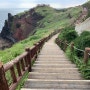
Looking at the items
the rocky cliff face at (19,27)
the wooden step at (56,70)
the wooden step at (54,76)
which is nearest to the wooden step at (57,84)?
the wooden step at (54,76)

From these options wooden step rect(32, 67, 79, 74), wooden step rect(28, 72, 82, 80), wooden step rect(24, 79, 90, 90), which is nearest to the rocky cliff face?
wooden step rect(32, 67, 79, 74)

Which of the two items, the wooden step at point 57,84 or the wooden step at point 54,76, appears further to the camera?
the wooden step at point 54,76

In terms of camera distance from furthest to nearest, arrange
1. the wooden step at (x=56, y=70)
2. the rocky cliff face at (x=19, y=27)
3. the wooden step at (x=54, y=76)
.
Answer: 1. the rocky cliff face at (x=19, y=27)
2. the wooden step at (x=56, y=70)
3. the wooden step at (x=54, y=76)

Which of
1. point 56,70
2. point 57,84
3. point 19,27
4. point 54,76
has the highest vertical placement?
point 57,84

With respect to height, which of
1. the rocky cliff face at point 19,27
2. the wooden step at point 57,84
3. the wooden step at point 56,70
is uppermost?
the wooden step at point 57,84

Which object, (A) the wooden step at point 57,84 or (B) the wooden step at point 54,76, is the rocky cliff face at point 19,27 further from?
(A) the wooden step at point 57,84

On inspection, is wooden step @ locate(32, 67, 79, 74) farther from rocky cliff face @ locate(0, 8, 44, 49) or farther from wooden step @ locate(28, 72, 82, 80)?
rocky cliff face @ locate(0, 8, 44, 49)

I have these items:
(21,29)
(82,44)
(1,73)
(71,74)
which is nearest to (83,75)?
(71,74)

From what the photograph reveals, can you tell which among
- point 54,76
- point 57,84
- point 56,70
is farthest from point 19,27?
point 57,84

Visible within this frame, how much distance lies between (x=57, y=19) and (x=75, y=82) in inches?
3175

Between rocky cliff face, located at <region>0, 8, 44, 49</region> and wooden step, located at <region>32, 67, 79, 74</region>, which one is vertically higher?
wooden step, located at <region>32, 67, 79, 74</region>

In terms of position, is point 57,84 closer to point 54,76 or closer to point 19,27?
point 54,76

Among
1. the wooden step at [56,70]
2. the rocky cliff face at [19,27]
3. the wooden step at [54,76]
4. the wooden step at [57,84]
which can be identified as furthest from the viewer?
the rocky cliff face at [19,27]

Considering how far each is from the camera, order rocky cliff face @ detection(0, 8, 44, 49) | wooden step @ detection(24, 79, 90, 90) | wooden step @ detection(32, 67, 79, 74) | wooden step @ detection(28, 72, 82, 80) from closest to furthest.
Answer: wooden step @ detection(24, 79, 90, 90), wooden step @ detection(28, 72, 82, 80), wooden step @ detection(32, 67, 79, 74), rocky cliff face @ detection(0, 8, 44, 49)
